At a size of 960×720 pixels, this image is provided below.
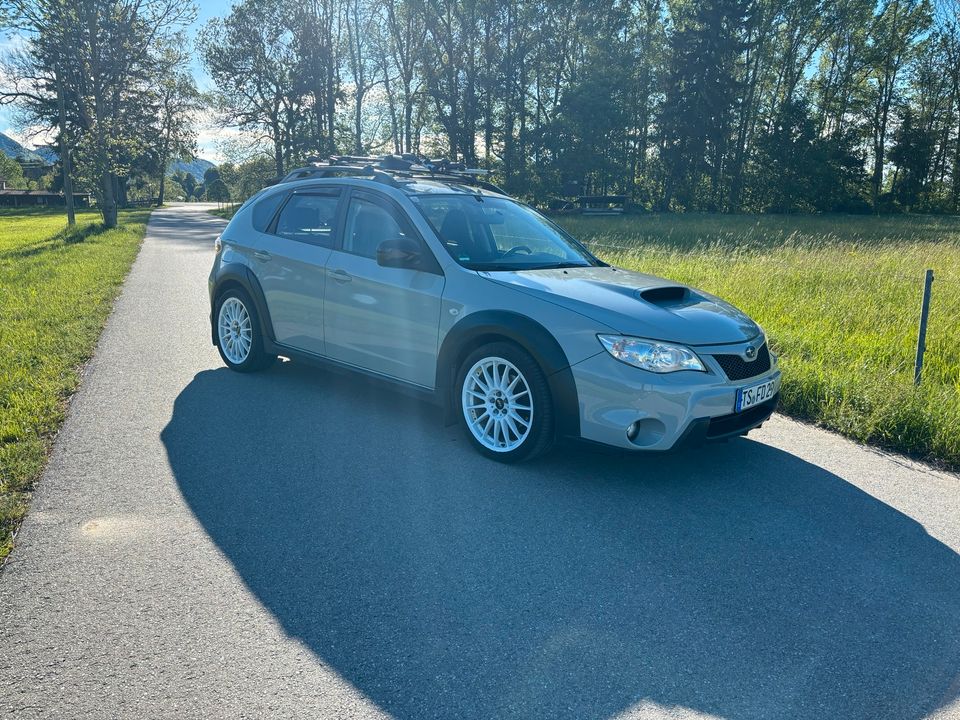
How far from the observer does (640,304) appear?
4695mm

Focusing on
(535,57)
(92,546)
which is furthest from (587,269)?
(535,57)

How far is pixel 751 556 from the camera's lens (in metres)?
3.68

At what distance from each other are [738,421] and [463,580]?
2.11 m

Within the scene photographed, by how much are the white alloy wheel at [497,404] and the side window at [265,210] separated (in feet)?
9.43

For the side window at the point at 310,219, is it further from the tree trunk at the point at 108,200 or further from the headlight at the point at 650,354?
the tree trunk at the point at 108,200

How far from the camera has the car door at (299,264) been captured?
20.2 feet

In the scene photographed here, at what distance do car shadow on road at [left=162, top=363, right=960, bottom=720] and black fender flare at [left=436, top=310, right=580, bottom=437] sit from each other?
1.23 ft

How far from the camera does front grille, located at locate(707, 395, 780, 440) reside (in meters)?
4.46

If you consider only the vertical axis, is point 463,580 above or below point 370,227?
below

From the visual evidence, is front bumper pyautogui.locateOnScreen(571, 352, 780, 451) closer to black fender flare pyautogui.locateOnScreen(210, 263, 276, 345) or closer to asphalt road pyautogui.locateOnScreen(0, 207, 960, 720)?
asphalt road pyautogui.locateOnScreen(0, 207, 960, 720)

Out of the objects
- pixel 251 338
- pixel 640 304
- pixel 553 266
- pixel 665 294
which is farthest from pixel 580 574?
pixel 251 338

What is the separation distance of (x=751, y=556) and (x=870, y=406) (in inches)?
118

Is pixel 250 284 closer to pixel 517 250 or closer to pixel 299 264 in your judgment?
pixel 299 264

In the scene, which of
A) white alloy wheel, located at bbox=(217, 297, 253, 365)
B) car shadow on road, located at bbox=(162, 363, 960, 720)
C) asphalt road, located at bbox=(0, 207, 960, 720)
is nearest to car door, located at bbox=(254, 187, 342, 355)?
white alloy wheel, located at bbox=(217, 297, 253, 365)
